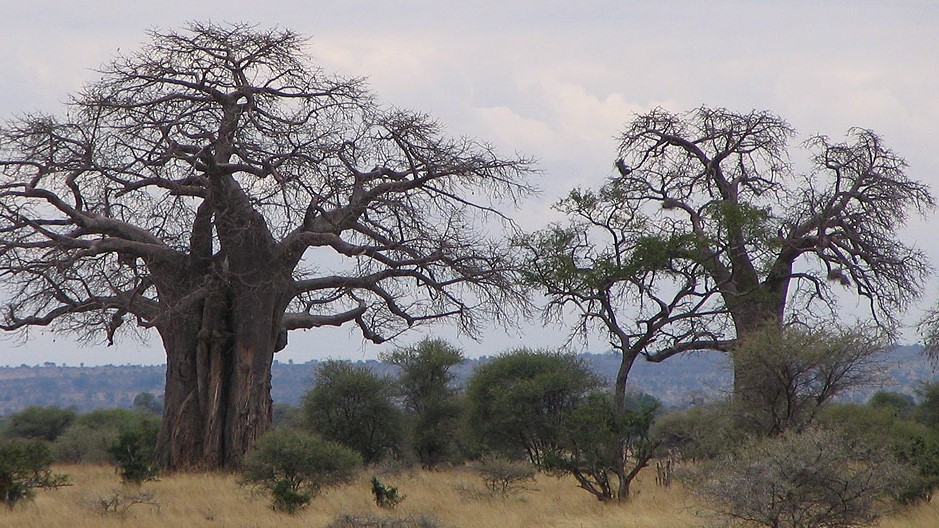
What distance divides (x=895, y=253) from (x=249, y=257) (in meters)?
9.80

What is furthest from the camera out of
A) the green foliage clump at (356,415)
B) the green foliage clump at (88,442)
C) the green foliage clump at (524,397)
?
the green foliage clump at (88,442)

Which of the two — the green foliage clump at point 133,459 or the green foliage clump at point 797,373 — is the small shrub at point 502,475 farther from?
the green foliage clump at point 133,459

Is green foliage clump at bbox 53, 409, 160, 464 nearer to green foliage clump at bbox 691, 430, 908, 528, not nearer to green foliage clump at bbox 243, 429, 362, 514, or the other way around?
green foliage clump at bbox 243, 429, 362, 514

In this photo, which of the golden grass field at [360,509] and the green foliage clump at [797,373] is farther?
the green foliage clump at [797,373]

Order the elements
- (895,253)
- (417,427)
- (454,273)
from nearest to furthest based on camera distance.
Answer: (454,273) < (895,253) < (417,427)

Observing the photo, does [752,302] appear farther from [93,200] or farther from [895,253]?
[93,200]

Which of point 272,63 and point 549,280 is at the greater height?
point 272,63

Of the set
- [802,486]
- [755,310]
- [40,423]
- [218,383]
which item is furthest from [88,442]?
[802,486]

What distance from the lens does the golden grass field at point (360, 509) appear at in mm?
10914

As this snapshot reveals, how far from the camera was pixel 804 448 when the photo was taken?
9.09 m

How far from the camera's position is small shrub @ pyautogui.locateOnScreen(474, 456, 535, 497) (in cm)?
1410

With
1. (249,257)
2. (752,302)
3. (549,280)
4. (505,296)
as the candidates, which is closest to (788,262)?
(752,302)

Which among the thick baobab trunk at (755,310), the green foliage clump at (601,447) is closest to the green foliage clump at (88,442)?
the green foliage clump at (601,447)

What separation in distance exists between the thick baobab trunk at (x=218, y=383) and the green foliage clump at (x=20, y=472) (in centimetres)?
353
